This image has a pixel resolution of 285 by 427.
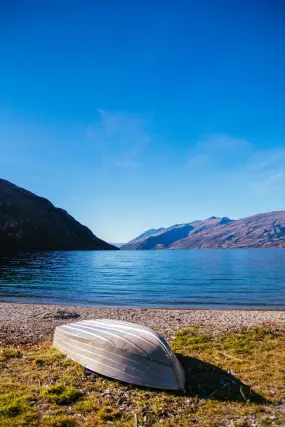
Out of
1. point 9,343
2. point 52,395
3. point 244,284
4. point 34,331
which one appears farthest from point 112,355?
point 244,284

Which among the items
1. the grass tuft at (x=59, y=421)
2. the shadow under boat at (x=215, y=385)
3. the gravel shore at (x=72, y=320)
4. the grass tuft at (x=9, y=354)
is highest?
the grass tuft at (x=59, y=421)

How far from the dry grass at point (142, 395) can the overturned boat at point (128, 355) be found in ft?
1.01

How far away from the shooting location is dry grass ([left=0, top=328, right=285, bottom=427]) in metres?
7.36

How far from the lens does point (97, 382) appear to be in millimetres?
9430

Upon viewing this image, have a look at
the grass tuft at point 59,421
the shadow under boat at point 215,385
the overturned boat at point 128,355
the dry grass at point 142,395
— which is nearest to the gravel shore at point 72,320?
the dry grass at point 142,395

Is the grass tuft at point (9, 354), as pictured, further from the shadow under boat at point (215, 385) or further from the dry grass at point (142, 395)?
the shadow under boat at point (215, 385)

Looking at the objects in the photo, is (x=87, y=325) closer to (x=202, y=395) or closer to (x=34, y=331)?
(x=202, y=395)

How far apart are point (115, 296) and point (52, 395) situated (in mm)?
30427

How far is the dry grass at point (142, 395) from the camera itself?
7.36 m

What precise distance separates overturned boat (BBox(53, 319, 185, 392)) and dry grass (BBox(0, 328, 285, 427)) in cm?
31

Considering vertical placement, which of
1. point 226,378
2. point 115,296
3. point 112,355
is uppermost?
point 112,355

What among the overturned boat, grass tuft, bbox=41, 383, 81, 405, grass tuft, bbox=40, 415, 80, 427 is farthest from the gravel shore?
grass tuft, bbox=40, 415, 80, 427

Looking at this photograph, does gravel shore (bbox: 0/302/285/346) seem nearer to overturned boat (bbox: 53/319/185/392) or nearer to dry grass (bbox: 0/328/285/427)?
dry grass (bbox: 0/328/285/427)

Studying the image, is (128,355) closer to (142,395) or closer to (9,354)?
(142,395)
